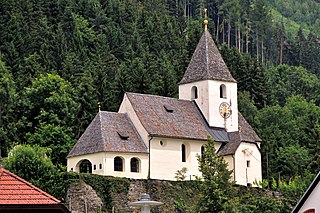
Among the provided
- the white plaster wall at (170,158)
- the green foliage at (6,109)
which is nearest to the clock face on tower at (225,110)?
the white plaster wall at (170,158)

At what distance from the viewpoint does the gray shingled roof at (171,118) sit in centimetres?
7581

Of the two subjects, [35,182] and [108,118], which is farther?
[108,118]

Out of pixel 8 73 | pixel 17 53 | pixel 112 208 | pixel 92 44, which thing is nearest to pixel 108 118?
pixel 112 208

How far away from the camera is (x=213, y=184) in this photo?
63719 mm

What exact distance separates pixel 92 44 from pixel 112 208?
71.1 metres

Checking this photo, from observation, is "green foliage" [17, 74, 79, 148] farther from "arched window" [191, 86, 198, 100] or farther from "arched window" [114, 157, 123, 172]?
"arched window" [114, 157, 123, 172]

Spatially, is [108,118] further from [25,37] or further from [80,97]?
[25,37]

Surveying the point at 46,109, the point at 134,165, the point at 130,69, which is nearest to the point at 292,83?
the point at 130,69

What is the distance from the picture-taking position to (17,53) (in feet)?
371

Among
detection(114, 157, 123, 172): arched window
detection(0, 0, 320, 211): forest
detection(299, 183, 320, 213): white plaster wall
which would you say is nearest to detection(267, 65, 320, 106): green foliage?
detection(0, 0, 320, 211): forest

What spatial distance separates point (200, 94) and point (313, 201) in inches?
2213

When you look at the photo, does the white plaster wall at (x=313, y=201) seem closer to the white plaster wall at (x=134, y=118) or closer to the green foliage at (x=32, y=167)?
the green foliage at (x=32, y=167)

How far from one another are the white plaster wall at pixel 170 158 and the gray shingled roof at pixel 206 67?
6672 mm

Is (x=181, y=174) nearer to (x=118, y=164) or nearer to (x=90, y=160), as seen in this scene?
(x=118, y=164)
